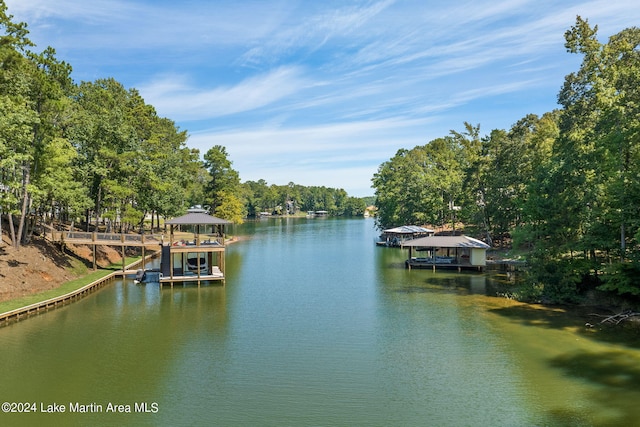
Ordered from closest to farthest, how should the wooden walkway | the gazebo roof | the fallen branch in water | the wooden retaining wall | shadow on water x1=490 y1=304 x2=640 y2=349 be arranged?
1. shadow on water x1=490 y1=304 x2=640 y2=349
2. the fallen branch in water
3. the wooden retaining wall
4. the wooden walkway
5. the gazebo roof

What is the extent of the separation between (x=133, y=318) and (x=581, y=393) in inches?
814

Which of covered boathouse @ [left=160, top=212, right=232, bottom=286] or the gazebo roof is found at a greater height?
the gazebo roof

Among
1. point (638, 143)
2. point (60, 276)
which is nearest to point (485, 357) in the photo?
point (638, 143)

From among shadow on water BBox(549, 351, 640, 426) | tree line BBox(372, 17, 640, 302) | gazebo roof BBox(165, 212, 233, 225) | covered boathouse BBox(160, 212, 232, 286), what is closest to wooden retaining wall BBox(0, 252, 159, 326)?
covered boathouse BBox(160, 212, 232, 286)

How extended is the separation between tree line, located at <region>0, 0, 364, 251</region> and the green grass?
13.5 ft

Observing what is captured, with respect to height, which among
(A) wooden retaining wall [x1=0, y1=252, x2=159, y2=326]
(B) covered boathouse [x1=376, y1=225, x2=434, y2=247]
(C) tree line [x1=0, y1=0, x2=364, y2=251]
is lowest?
(A) wooden retaining wall [x1=0, y1=252, x2=159, y2=326]

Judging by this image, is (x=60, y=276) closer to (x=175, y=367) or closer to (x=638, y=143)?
(x=175, y=367)

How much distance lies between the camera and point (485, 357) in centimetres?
1750

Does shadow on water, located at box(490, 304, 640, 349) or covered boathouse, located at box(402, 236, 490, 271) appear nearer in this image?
shadow on water, located at box(490, 304, 640, 349)

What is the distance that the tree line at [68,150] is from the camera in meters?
26.3

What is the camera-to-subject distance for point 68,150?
102 feet

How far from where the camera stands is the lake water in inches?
512

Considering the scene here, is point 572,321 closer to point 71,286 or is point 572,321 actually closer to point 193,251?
point 193,251

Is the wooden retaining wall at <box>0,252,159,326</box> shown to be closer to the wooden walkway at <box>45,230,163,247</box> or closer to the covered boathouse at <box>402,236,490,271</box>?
the wooden walkway at <box>45,230,163,247</box>
